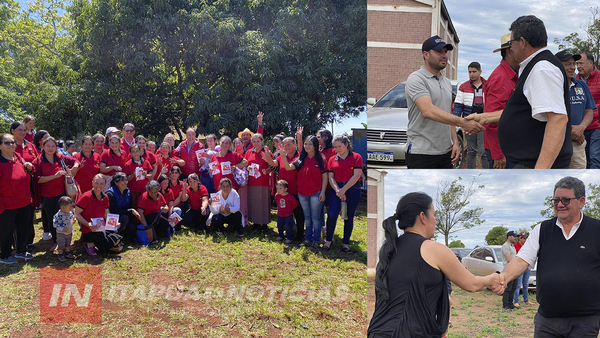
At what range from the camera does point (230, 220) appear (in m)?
6.42

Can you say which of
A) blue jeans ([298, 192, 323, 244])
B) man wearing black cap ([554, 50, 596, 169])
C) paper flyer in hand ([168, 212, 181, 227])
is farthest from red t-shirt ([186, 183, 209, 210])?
man wearing black cap ([554, 50, 596, 169])

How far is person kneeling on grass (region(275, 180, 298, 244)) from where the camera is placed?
594 cm

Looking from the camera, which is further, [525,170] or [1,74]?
[1,74]

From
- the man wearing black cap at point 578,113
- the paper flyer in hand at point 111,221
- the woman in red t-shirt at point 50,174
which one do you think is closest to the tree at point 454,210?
the man wearing black cap at point 578,113

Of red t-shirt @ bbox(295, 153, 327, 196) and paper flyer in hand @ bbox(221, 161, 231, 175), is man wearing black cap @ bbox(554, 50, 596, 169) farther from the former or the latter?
paper flyer in hand @ bbox(221, 161, 231, 175)

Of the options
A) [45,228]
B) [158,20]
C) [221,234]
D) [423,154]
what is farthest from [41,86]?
[423,154]

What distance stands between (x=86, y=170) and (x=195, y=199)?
1576 millimetres

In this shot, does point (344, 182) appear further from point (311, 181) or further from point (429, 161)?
point (429, 161)

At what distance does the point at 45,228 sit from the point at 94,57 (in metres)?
9.33

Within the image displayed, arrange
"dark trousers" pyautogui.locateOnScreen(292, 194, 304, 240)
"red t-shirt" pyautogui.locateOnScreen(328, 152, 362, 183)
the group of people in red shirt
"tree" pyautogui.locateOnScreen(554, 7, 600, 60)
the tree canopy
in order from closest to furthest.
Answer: "tree" pyautogui.locateOnScreen(554, 7, 600, 60)
"red t-shirt" pyautogui.locateOnScreen(328, 152, 362, 183)
the group of people in red shirt
"dark trousers" pyautogui.locateOnScreen(292, 194, 304, 240)
the tree canopy

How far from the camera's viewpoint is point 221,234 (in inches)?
251

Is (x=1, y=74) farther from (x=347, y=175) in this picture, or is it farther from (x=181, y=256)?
(x=347, y=175)

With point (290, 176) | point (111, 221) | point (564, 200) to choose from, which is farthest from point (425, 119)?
point (111, 221)

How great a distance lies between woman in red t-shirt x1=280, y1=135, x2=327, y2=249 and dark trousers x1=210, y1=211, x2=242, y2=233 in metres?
1.10
